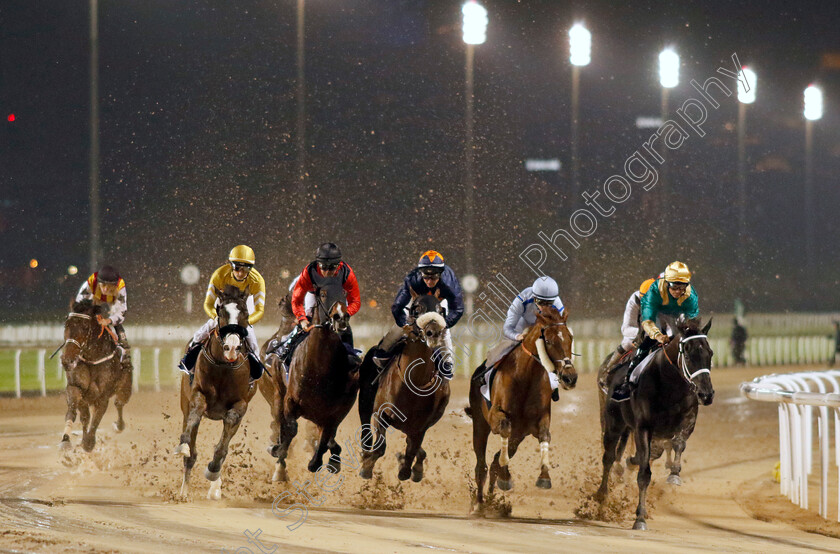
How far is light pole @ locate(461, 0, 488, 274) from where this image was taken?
14.6 metres

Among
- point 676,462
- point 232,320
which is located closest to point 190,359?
point 232,320

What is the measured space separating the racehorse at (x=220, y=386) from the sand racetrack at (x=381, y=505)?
476 mm

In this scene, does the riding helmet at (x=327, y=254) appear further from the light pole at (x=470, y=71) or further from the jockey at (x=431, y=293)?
the light pole at (x=470, y=71)

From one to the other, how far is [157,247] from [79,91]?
11.0 metres

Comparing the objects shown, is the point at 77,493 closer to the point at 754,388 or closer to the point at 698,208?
the point at 754,388

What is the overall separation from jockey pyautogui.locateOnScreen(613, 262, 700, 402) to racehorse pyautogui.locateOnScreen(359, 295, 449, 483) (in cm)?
182

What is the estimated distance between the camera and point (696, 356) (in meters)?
7.01

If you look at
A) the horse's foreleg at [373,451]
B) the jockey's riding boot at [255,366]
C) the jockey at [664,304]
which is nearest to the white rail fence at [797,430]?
the jockey at [664,304]

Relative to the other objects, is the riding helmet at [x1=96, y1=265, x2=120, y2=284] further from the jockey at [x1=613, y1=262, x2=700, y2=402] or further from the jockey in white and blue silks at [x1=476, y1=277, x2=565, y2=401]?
the jockey at [x1=613, y1=262, x2=700, y2=402]

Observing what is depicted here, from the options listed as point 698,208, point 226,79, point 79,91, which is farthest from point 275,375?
point 698,208

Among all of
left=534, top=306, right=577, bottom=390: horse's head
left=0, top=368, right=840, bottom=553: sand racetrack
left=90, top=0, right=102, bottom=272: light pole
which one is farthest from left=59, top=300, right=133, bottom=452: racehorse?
left=90, top=0, right=102, bottom=272: light pole

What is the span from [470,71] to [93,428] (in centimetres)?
1200

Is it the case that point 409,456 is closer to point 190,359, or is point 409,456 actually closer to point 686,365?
point 190,359

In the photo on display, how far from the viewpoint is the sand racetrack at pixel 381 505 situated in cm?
631
